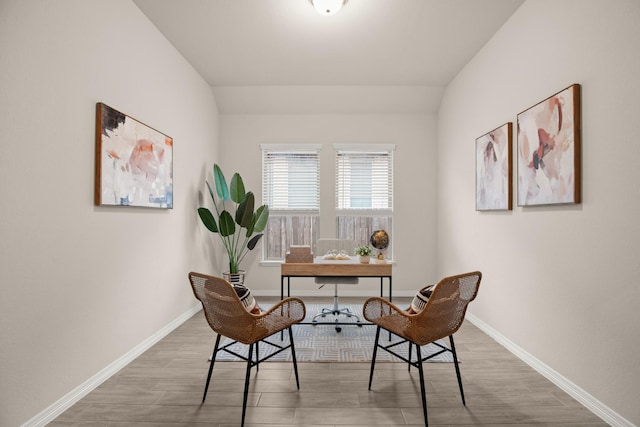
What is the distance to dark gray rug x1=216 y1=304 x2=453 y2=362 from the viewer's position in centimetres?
297

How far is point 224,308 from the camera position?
2.10 m

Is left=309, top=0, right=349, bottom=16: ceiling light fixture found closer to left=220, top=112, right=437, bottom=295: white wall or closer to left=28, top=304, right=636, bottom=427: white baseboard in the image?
left=220, top=112, right=437, bottom=295: white wall

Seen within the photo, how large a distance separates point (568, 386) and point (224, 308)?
244cm

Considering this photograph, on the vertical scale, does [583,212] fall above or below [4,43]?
below

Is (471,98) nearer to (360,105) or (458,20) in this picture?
(458,20)

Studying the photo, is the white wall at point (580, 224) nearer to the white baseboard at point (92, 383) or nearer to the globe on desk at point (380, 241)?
the globe on desk at point (380, 241)

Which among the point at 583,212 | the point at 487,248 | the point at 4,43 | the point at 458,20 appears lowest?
the point at 487,248

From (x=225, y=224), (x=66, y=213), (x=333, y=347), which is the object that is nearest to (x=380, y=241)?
(x=333, y=347)

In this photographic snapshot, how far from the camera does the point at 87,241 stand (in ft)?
7.85

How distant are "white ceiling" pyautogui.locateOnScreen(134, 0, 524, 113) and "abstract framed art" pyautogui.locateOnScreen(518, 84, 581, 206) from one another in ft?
3.67

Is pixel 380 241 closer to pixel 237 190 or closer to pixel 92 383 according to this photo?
pixel 237 190

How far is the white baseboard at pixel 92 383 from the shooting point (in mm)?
2016

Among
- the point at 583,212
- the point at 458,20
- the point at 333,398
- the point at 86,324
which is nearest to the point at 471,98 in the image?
the point at 458,20

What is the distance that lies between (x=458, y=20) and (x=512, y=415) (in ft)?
10.8
